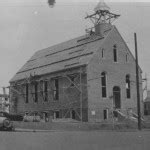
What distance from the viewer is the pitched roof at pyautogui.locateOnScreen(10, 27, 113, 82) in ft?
161

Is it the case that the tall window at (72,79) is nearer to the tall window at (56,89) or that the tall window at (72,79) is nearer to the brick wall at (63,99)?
the brick wall at (63,99)

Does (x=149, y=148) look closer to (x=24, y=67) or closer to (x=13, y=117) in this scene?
(x=13, y=117)

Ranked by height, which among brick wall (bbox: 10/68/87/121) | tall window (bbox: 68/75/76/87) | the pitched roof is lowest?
brick wall (bbox: 10/68/87/121)

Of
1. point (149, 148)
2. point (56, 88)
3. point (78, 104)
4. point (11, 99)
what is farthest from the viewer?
point (11, 99)

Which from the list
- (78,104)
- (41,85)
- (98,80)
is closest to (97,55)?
(98,80)

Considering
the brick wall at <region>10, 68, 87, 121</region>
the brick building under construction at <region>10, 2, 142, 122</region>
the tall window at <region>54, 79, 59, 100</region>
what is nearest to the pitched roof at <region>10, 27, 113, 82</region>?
the brick building under construction at <region>10, 2, 142, 122</region>

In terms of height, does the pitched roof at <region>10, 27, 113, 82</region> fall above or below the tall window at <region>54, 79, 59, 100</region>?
above


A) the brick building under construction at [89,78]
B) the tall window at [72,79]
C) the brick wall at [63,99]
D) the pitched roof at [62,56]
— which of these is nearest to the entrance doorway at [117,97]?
the brick building under construction at [89,78]

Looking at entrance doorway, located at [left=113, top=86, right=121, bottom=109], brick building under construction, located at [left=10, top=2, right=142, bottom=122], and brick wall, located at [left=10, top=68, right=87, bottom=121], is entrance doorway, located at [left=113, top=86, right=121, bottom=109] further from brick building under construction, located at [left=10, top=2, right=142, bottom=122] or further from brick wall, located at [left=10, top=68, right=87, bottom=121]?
brick wall, located at [left=10, top=68, right=87, bottom=121]

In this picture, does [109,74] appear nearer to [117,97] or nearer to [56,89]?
[117,97]

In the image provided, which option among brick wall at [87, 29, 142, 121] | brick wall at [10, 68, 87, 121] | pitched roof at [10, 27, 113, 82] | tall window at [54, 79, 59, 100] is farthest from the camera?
tall window at [54, 79, 59, 100]

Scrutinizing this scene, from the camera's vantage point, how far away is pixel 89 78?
154 feet

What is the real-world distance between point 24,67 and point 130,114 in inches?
775

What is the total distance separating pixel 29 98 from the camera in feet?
190
